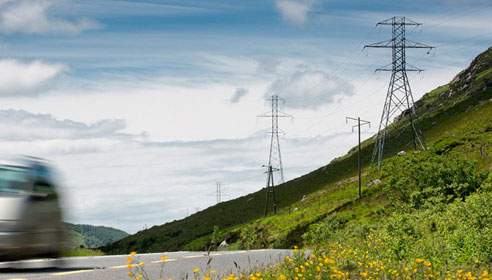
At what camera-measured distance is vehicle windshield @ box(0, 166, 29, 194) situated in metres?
10.5

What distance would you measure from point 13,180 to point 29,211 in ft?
2.24

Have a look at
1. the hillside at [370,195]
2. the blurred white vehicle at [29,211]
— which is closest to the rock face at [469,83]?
the hillside at [370,195]

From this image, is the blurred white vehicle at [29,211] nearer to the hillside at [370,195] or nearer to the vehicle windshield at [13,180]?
the vehicle windshield at [13,180]

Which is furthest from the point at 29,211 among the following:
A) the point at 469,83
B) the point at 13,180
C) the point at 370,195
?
the point at 469,83

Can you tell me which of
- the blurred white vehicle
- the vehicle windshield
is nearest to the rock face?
the blurred white vehicle

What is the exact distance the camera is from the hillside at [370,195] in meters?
39.4

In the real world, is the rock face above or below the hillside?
above

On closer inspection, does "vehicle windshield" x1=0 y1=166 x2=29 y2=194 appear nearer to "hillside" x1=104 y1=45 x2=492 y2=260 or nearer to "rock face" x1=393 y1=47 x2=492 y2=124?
"hillside" x1=104 y1=45 x2=492 y2=260

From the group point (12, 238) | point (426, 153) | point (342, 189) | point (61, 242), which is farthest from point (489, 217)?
point (342, 189)

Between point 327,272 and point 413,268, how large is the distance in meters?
1.85

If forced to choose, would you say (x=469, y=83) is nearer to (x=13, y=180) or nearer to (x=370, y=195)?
(x=370, y=195)

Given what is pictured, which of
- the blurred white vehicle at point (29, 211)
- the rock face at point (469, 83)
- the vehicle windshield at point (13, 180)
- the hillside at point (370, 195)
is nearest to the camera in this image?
the blurred white vehicle at point (29, 211)

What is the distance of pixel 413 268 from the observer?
9875 millimetres

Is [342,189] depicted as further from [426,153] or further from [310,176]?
[310,176]
